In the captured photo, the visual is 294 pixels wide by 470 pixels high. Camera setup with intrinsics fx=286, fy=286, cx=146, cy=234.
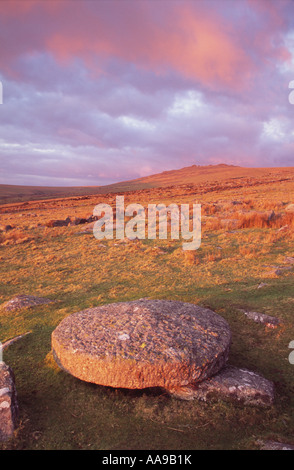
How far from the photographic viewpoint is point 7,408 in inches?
133

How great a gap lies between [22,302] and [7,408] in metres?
4.83

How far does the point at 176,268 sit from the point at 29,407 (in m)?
7.85

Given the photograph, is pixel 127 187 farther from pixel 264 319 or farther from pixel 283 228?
pixel 264 319

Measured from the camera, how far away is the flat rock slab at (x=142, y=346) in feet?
13.2

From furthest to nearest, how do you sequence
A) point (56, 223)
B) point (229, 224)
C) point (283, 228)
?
point (56, 223)
point (229, 224)
point (283, 228)

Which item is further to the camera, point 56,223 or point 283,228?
point 56,223

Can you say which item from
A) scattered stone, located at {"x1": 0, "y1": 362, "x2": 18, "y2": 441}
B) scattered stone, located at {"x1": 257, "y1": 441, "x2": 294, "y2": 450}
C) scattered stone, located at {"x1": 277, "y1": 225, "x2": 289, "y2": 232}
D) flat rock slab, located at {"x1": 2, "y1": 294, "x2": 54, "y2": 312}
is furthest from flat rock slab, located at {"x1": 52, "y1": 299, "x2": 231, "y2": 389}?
scattered stone, located at {"x1": 277, "y1": 225, "x2": 289, "y2": 232}

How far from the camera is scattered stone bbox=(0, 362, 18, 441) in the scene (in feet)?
10.8

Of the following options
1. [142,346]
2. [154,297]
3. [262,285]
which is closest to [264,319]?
[262,285]

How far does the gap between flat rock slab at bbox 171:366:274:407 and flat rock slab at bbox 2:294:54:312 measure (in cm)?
519

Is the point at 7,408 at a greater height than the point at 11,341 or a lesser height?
greater
